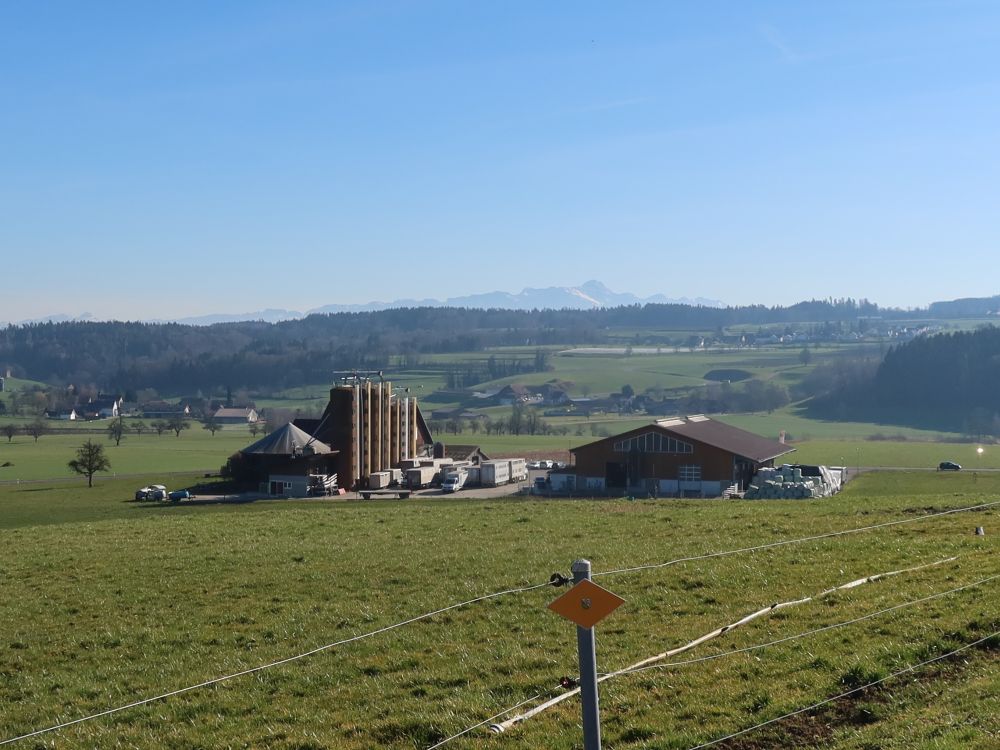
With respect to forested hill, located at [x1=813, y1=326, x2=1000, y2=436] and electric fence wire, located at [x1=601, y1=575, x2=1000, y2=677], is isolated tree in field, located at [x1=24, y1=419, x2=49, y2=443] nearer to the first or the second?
forested hill, located at [x1=813, y1=326, x2=1000, y2=436]

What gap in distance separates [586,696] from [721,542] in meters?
16.0

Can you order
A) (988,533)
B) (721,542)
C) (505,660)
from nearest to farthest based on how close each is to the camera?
(505,660) < (988,533) < (721,542)

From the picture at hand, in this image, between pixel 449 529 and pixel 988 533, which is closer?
pixel 988 533

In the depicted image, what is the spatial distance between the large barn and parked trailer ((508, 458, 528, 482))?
283 inches

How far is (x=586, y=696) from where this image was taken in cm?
757

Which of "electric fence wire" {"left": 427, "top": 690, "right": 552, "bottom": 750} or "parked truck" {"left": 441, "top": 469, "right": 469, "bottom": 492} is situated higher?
"electric fence wire" {"left": 427, "top": 690, "right": 552, "bottom": 750}

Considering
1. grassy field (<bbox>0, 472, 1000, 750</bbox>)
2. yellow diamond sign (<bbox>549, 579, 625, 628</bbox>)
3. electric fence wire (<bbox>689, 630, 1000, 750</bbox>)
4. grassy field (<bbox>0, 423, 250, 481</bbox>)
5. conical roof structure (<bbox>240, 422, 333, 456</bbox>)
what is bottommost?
grassy field (<bbox>0, 423, 250, 481</bbox>)

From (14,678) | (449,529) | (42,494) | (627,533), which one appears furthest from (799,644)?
(42,494)

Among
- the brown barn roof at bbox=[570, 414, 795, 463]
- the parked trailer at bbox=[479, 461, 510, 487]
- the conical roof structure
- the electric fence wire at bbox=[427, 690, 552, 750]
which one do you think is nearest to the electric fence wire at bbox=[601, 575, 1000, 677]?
the electric fence wire at bbox=[427, 690, 552, 750]

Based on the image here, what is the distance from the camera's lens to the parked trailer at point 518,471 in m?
79.3

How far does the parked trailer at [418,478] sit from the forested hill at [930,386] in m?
111

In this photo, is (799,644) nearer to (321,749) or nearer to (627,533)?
(321,749)

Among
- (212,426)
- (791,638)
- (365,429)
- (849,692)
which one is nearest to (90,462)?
(365,429)

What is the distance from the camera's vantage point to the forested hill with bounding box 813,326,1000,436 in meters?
173
